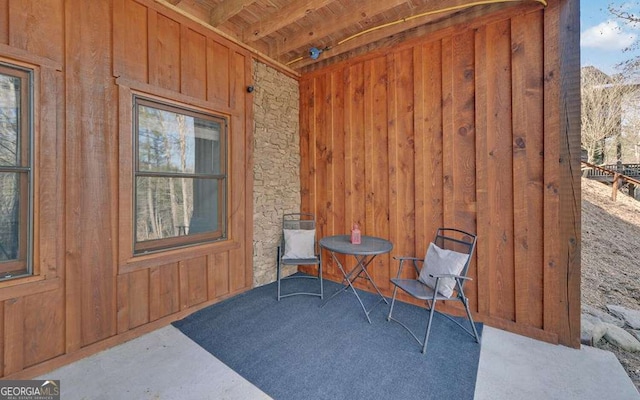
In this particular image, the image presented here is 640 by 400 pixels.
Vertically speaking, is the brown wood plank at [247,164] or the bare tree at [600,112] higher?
the bare tree at [600,112]

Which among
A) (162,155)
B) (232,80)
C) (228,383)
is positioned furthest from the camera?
(232,80)

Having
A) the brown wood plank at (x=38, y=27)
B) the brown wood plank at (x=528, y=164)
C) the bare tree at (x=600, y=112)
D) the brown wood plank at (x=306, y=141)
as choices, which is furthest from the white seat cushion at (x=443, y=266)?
the bare tree at (x=600, y=112)

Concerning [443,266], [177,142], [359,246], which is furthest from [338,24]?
[443,266]

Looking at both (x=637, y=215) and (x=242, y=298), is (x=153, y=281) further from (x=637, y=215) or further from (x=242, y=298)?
(x=637, y=215)

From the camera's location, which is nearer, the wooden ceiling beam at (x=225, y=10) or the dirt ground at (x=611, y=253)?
the wooden ceiling beam at (x=225, y=10)

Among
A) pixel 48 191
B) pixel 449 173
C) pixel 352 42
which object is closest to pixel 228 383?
pixel 48 191

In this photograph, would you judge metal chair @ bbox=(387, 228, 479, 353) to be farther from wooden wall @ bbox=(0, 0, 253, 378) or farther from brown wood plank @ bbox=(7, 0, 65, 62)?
brown wood plank @ bbox=(7, 0, 65, 62)

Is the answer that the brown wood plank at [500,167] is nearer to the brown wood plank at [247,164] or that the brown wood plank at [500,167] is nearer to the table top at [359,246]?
the table top at [359,246]

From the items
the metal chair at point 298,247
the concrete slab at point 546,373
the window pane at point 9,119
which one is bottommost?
the concrete slab at point 546,373

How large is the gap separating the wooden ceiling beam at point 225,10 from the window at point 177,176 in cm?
94

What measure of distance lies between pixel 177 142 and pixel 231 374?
82.8 inches

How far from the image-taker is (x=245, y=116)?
304cm

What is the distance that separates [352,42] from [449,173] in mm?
1893

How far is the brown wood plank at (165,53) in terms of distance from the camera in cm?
227
